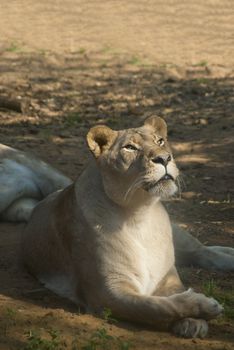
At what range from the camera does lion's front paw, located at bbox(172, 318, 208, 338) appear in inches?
192

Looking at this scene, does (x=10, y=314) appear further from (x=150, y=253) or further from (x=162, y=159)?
→ (x=162, y=159)

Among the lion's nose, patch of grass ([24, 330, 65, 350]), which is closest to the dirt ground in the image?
patch of grass ([24, 330, 65, 350])

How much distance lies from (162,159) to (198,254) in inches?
48.6

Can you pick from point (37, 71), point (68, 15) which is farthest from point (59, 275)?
point (68, 15)

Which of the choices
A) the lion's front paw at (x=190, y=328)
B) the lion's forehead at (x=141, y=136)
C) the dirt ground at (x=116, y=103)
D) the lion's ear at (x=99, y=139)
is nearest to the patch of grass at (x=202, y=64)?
the dirt ground at (x=116, y=103)

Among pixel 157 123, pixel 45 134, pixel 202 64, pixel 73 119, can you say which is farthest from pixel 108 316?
pixel 202 64

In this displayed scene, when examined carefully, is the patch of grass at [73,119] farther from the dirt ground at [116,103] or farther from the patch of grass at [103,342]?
the patch of grass at [103,342]

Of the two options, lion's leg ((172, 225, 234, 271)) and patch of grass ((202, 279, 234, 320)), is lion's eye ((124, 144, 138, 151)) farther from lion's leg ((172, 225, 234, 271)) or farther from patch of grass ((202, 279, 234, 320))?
lion's leg ((172, 225, 234, 271))

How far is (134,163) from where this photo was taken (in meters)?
5.15

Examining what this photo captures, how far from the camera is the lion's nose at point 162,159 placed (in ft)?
16.6

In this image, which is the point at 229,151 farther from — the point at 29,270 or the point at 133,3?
the point at 133,3

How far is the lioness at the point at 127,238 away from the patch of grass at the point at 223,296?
19 centimetres

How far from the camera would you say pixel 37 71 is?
12617 mm

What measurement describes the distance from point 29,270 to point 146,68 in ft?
23.1
